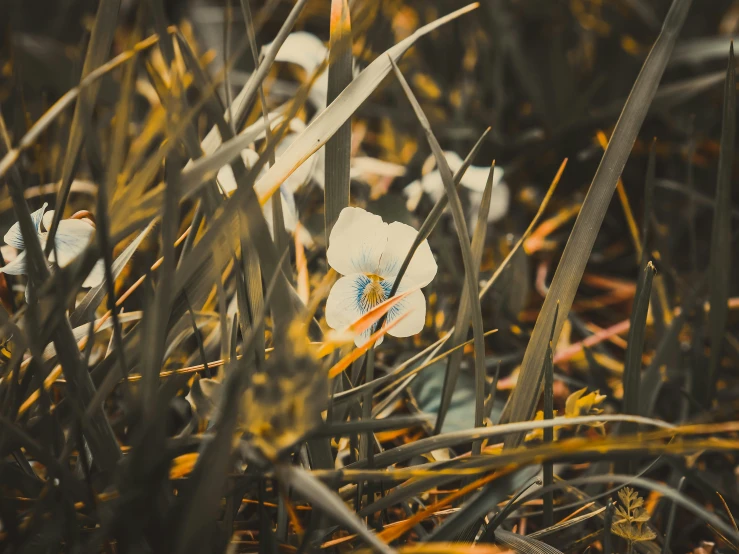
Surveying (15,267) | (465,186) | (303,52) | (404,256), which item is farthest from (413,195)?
(15,267)

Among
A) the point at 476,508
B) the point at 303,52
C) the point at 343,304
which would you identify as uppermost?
the point at 303,52

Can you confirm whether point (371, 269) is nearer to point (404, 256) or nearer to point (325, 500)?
point (404, 256)

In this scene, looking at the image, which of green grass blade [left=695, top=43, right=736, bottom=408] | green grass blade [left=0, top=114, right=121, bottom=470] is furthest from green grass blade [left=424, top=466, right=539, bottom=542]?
green grass blade [left=695, top=43, right=736, bottom=408]

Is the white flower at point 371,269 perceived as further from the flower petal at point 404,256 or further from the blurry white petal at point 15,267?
the blurry white petal at point 15,267

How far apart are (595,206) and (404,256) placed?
135 millimetres

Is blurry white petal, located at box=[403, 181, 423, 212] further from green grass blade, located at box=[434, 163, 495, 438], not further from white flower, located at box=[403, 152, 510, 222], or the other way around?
green grass blade, located at box=[434, 163, 495, 438]

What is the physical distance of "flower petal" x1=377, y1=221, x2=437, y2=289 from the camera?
0.41 metres

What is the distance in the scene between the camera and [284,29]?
0.41 metres

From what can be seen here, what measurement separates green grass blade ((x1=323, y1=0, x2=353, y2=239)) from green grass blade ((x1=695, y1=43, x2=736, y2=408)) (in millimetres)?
278

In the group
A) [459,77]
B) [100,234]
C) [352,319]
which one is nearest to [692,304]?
[352,319]

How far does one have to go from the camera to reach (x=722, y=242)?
50 centimetres

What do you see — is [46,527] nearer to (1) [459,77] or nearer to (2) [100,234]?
(2) [100,234]

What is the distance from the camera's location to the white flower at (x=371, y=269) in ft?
1.27

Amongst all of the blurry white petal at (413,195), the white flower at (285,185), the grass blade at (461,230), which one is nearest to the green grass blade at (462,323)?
the grass blade at (461,230)
